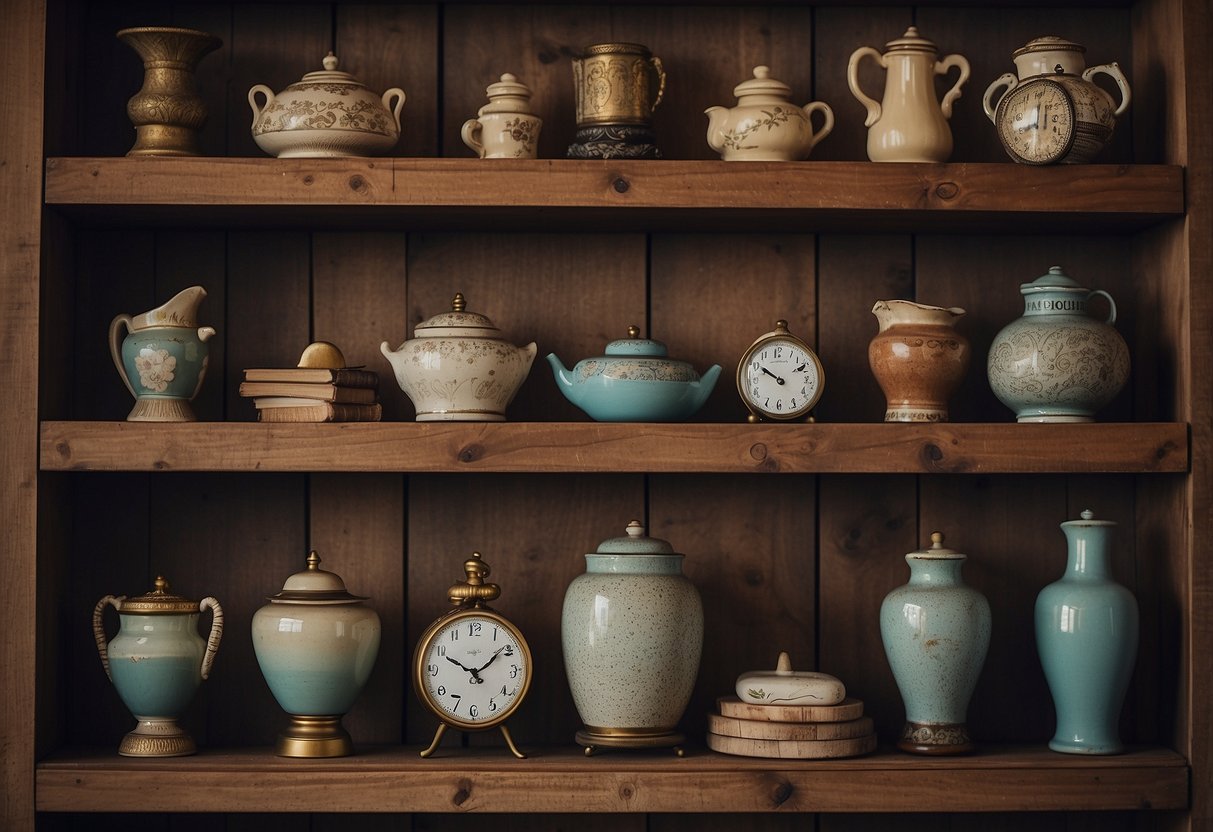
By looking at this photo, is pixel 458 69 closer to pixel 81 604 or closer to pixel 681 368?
pixel 681 368


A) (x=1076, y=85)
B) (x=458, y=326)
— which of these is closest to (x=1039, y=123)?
(x=1076, y=85)

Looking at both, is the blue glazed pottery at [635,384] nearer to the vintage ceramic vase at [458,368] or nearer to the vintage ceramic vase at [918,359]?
the vintage ceramic vase at [458,368]

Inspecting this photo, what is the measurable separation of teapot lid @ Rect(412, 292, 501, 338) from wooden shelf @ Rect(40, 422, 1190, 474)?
0.45 ft

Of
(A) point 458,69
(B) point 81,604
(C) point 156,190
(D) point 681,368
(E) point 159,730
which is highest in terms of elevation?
(A) point 458,69

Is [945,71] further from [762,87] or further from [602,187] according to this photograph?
[602,187]

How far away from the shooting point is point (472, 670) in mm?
1787

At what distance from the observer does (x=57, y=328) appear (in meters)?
1.84

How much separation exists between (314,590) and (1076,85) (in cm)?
124

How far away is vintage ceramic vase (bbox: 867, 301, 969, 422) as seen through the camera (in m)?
1.82

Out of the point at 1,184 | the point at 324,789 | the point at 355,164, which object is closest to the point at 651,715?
the point at 324,789

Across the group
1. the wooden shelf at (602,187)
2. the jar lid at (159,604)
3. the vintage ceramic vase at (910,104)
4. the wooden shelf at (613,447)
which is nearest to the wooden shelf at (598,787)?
the jar lid at (159,604)

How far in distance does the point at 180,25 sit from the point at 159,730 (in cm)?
103

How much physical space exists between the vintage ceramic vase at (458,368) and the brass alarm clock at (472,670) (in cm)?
28

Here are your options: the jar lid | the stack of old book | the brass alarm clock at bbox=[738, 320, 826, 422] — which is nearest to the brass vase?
the stack of old book
